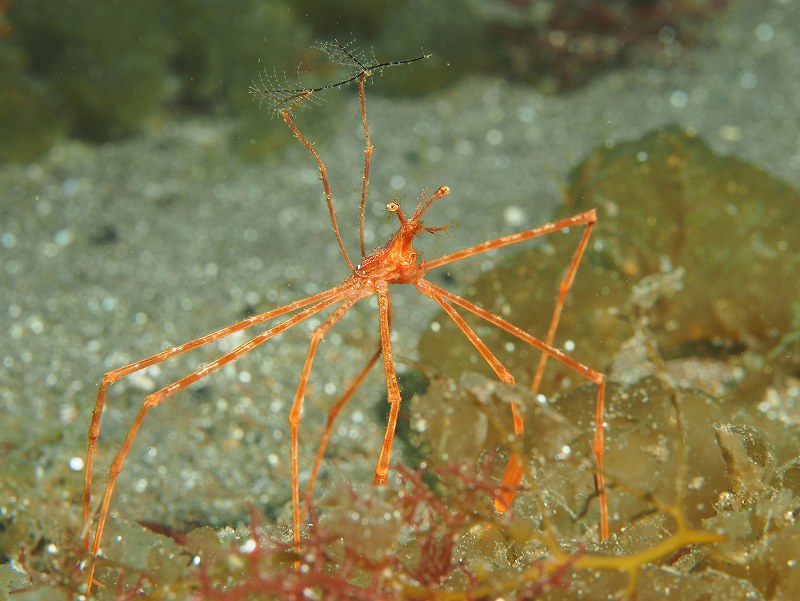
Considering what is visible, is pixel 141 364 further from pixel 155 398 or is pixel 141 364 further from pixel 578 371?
pixel 578 371

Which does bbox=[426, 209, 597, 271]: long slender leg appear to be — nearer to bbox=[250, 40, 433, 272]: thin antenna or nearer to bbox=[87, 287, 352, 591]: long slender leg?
bbox=[250, 40, 433, 272]: thin antenna

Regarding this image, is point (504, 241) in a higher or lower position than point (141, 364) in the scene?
higher

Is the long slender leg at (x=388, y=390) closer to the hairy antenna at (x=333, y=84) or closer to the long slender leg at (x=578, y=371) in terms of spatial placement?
the long slender leg at (x=578, y=371)

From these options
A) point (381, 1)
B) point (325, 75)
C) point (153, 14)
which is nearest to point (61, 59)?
point (153, 14)

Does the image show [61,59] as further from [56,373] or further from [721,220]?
[721,220]

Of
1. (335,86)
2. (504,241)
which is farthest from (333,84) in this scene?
(504,241)

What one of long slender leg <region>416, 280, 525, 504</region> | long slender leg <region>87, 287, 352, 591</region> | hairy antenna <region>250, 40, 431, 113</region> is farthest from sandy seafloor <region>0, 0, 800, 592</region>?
hairy antenna <region>250, 40, 431, 113</region>
